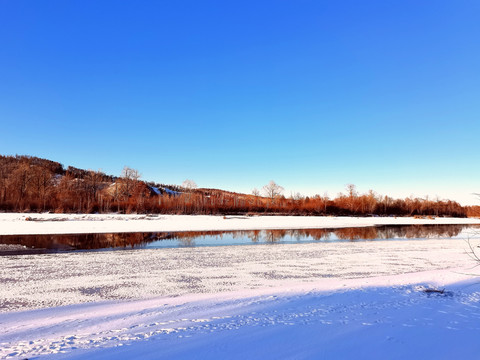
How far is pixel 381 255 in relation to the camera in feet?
44.2

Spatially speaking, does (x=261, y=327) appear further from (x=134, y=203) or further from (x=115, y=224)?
(x=134, y=203)

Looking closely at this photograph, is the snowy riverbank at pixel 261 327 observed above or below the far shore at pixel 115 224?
below

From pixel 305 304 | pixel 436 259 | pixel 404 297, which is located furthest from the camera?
pixel 436 259

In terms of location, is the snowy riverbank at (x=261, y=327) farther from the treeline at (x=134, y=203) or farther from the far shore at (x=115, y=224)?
the treeline at (x=134, y=203)

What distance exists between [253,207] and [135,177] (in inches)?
1542

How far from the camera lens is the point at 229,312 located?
531 cm

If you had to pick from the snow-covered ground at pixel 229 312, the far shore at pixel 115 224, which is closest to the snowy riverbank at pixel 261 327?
the snow-covered ground at pixel 229 312

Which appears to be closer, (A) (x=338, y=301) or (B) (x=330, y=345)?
(B) (x=330, y=345)

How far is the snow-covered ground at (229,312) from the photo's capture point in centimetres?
381

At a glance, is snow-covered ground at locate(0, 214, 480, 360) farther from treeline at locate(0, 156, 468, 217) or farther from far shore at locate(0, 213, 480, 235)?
treeline at locate(0, 156, 468, 217)

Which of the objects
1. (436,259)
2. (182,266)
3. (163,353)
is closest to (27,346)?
(163,353)

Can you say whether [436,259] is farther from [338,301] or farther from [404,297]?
[338,301]

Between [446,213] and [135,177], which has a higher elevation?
[135,177]

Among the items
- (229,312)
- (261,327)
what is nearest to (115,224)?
(229,312)
